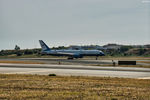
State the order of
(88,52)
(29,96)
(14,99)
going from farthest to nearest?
(88,52)
(29,96)
(14,99)

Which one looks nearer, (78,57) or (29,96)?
(29,96)

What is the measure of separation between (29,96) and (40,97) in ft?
2.77

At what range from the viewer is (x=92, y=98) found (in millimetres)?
17266

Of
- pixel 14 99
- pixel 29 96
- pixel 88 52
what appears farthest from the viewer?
pixel 88 52

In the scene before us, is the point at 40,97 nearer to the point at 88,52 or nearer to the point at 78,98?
the point at 78,98

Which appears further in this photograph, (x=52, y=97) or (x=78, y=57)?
(x=78, y=57)

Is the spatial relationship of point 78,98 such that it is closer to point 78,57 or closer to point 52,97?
point 52,97

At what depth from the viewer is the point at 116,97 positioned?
59.3 ft

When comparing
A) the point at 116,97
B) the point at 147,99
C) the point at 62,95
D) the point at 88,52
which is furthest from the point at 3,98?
the point at 88,52

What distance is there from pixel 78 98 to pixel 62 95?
5.03 ft

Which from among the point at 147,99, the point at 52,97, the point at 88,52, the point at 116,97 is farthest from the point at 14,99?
the point at 88,52

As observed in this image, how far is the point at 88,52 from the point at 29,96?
9509cm

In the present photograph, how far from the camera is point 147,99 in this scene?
17.3m

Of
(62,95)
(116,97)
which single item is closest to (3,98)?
(62,95)
